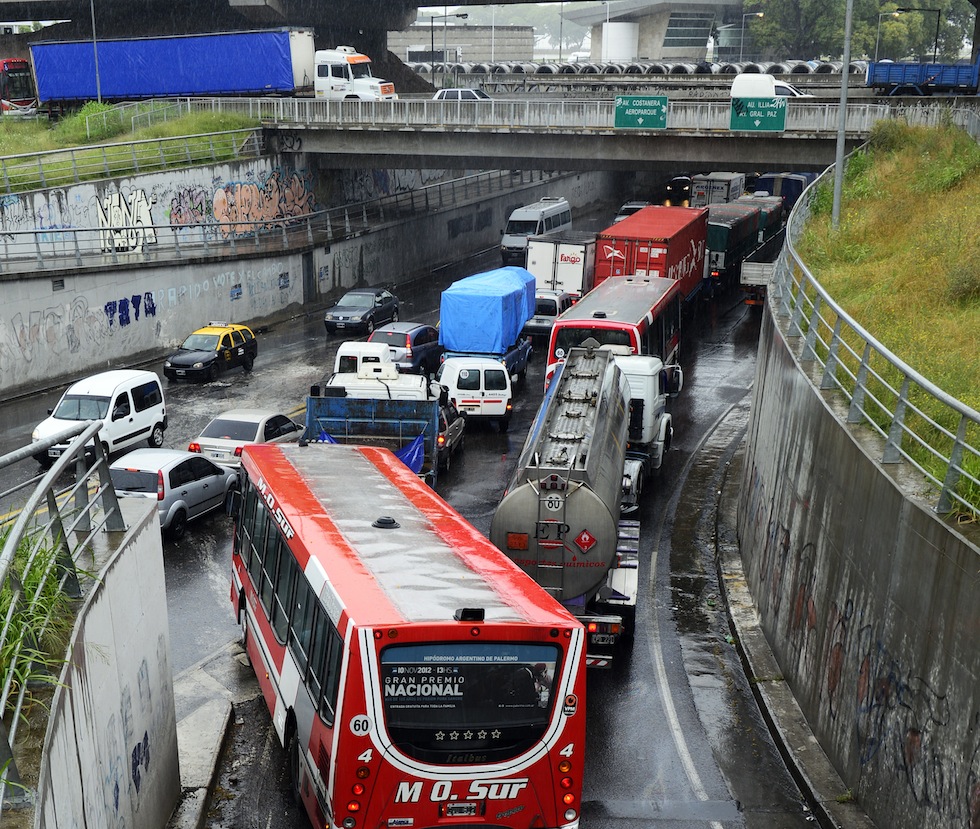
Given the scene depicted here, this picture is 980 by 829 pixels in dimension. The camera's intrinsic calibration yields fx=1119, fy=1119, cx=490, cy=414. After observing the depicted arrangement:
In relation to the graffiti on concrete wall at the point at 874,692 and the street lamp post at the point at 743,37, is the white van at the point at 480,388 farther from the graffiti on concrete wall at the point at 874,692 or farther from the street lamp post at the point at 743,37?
the street lamp post at the point at 743,37

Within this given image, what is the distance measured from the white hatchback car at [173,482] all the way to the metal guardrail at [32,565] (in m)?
10.8

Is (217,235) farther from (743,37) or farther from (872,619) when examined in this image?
(743,37)

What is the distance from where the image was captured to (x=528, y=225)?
49.0 meters

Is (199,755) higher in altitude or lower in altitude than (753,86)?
lower

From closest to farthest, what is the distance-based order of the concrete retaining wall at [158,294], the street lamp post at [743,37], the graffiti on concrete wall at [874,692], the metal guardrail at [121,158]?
the graffiti on concrete wall at [874,692], the concrete retaining wall at [158,294], the metal guardrail at [121,158], the street lamp post at [743,37]

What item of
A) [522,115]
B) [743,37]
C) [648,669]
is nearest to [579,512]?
[648,669]

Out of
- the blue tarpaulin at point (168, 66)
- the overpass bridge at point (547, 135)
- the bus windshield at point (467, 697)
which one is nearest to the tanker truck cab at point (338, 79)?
the blue tarpaulin at point (168, 66)

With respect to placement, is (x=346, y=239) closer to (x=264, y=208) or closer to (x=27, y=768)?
(x=264, y=208)

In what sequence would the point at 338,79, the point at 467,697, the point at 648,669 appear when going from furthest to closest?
the point at 338,79 → the point at 648,669 → the point at 467,697

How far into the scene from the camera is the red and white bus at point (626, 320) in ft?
85.7

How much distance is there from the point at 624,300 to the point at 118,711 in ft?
71.5

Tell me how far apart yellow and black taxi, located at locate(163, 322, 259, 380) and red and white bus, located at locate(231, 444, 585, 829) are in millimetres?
21816

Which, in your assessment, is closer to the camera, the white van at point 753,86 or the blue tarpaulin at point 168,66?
the white van at point 753,86

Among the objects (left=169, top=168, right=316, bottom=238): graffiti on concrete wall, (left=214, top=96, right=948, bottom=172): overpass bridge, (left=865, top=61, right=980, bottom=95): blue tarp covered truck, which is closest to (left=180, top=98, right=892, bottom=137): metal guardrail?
(left=214, top=96, right=948, bottom=172): overpass bridge
